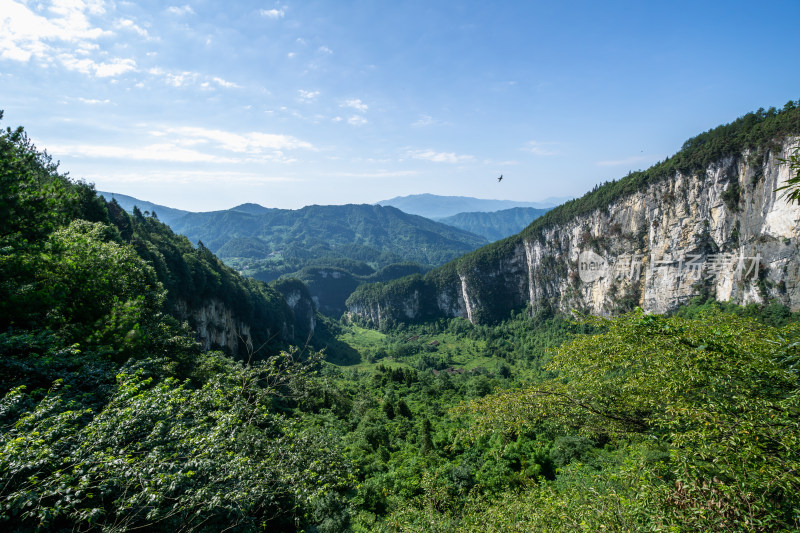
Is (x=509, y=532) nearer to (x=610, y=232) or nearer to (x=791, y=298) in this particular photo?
(x=791, y=298)

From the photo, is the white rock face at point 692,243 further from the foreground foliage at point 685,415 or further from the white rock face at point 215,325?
the white rock face at point 215,325

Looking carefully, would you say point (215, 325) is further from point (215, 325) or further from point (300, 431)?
point (300, 431)

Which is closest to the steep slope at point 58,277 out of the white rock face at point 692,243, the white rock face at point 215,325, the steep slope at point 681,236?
the white rock face at point 215,325

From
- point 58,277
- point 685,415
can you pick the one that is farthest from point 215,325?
point 685,415

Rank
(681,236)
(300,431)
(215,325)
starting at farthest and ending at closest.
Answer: (681,236) < (215,325) < (300,431)

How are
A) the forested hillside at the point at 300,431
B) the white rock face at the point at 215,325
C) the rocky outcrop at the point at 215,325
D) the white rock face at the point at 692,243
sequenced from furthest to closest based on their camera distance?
the white rock face at the point at 692,243
the white rock face at the point at 215,325
the rocky outcrop at the point at 215,325
the forested hillside at the point at 300,431

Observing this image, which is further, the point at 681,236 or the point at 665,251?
the point at 665,251
